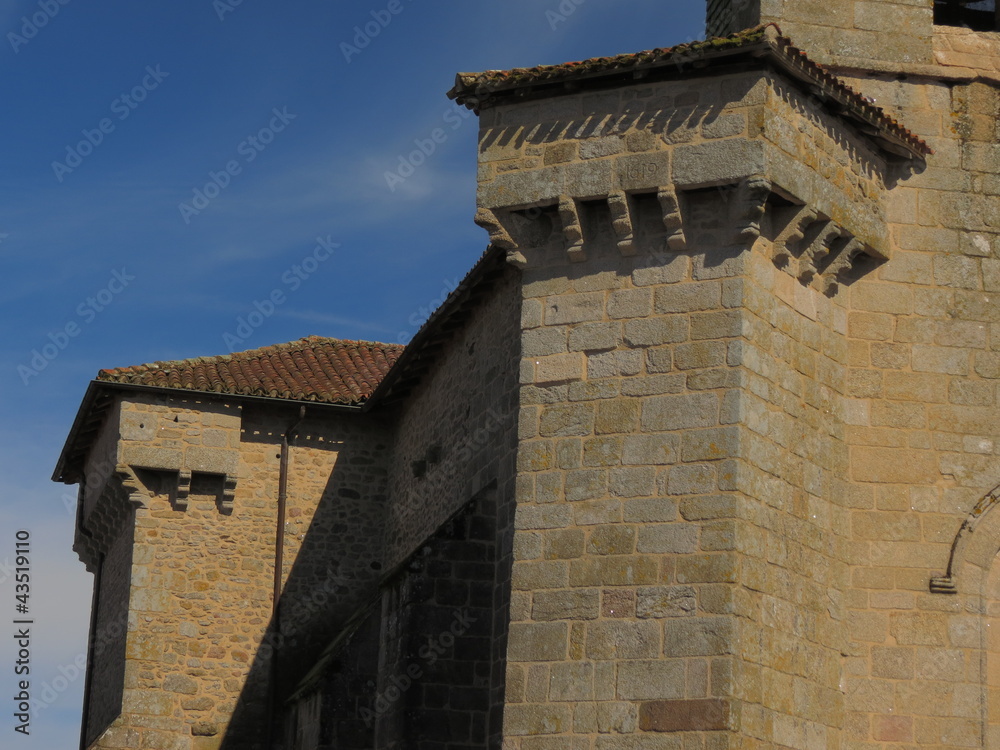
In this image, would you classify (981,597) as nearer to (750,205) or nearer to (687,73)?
(750,205)

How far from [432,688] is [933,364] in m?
4.79

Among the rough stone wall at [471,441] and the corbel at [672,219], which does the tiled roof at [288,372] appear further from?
the corbel at [672,219]

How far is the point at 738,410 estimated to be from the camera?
10078 millimetres

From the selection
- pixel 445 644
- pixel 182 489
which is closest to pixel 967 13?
pixel 445 644

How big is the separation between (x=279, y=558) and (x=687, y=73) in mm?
9559

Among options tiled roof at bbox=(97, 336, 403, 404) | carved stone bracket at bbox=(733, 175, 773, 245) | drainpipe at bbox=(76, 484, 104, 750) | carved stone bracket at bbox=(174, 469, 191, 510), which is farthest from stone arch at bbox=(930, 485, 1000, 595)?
drainpipe at bbox=(76, 484, 104, 750)

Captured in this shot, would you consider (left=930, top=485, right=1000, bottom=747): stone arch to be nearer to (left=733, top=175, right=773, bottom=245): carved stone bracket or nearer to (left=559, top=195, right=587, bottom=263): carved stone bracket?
(left=733, top=175, right=773, bottom=245): carved stone bracket

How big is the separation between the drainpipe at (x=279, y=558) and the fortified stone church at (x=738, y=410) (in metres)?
4.87

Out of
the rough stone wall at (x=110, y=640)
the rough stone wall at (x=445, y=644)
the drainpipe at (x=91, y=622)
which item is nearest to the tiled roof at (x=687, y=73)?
the rough stone wall at (x=445, y=644)

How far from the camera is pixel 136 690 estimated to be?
17.3m

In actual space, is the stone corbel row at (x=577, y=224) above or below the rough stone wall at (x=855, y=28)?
below

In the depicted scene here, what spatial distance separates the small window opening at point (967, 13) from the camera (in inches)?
520

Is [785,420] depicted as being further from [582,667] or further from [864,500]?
[582,667]

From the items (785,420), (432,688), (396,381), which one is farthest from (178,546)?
(785,420)
